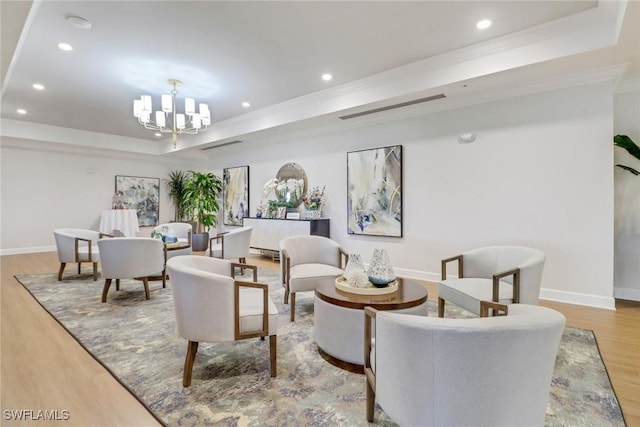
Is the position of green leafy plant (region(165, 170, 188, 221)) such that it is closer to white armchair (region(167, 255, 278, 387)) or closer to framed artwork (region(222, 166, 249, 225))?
framed artwork (region(222, 166, 249, 225))

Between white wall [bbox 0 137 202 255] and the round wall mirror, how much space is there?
4737 millimetres

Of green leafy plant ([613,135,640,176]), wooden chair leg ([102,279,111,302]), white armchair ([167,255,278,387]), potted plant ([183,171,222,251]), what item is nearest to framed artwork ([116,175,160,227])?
potted plant ([183,171,222,251])

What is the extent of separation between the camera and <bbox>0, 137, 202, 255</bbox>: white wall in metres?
7.18

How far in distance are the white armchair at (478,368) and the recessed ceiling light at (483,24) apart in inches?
119

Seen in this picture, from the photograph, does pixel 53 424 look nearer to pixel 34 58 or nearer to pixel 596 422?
pixel 596 422

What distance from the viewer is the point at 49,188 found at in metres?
7.66

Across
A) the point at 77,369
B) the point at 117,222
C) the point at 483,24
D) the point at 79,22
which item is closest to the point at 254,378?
the point at 77,369

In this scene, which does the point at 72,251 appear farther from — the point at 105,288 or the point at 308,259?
the point at 308,259

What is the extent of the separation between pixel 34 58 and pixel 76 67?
16.5 inches

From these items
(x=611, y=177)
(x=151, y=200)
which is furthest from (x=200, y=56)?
(x=151, y=200)

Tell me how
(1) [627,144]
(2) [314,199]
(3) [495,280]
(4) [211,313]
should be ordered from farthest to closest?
(2) [314,199] → (1) [627,144] → (3) [495,280] → (4) [211,313]

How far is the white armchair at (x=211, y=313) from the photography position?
2.03 metres

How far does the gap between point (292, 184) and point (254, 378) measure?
190 inches

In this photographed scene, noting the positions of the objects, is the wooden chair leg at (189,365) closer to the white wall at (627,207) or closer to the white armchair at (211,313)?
the white armchair at (211,313)
